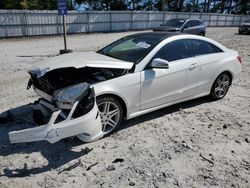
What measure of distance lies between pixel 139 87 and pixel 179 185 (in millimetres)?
1710

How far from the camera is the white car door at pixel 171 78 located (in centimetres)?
428

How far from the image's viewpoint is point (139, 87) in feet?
13.6

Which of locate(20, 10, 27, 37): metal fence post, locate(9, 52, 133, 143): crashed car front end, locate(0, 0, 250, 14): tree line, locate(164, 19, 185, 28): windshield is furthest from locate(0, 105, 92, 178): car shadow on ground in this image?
locate(0, 0, 250, 14): tree line

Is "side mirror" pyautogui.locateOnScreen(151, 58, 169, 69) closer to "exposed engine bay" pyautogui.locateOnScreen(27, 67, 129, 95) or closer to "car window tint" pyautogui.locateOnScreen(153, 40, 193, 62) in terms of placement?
"car window tint" pyautogui.locateOnScreen(153, 40, 193, 62)

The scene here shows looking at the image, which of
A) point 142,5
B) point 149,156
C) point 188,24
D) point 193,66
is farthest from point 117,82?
point 142,5

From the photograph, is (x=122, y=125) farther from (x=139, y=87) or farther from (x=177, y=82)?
(x=177, y=82)

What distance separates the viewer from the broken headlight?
341 cm

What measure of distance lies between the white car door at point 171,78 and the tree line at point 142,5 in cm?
2908

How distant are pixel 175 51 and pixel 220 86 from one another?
1661 millimetres

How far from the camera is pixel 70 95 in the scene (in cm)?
345

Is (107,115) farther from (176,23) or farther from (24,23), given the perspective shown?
(24,23)

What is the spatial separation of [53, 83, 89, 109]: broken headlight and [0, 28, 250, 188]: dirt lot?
0.73 metres

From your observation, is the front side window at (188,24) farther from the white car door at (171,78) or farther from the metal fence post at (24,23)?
the metal fence post at (24,23)

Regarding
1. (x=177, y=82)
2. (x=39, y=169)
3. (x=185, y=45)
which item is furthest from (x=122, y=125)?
(x=185, y=45)
